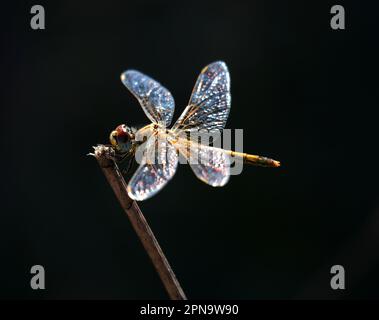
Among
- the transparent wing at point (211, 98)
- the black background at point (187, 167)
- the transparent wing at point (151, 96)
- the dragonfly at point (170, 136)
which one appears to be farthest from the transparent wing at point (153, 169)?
the black background at point (187, 167)

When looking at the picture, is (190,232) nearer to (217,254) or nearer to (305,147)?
(217,254)

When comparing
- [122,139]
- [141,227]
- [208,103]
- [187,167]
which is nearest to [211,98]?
[208,103]

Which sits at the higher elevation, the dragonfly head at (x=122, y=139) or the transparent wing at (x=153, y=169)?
the dragonfly head at (x=122, y=139)

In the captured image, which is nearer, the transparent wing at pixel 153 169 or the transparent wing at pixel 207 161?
the transparent wing at pixel 153 169

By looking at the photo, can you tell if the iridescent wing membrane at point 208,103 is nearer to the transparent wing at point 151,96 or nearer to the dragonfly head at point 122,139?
the transparent wing at point 151,96

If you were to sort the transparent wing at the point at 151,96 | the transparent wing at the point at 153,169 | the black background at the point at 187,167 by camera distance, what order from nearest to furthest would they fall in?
the transparent wing at the point at 153,169, the transparent wing at the point at 151,96, the black background at the point at 187,167

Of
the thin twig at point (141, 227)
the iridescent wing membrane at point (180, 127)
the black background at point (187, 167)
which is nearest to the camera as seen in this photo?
the thin twig at point (141, 227)

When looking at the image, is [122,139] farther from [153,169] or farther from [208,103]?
[208,103]
